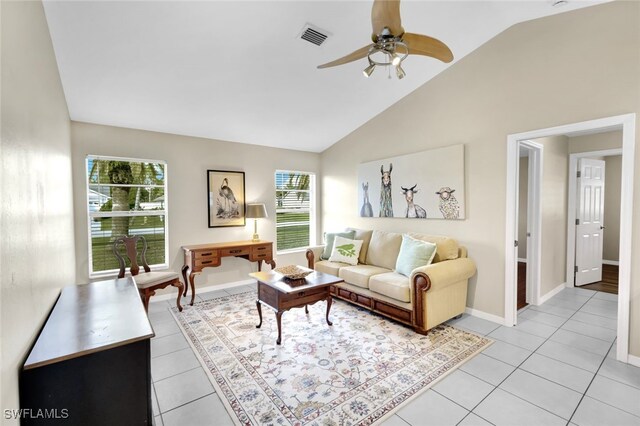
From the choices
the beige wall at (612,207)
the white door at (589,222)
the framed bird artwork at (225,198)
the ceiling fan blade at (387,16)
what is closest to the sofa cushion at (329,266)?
the framed bird artwork at (225,198)

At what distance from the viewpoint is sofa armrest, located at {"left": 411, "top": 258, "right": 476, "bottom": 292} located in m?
2.88

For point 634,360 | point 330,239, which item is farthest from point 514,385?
point 330,239

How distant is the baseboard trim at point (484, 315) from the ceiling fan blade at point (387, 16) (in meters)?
3.11

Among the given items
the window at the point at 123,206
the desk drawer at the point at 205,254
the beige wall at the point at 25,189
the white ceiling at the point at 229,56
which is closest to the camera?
the beige wall at the point at 25,189

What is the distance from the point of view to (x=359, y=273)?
11.9 ft

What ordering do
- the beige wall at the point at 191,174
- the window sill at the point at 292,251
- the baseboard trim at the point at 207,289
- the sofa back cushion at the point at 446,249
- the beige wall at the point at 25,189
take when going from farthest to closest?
the window sill at the point at 292,251
the baseboard trim at the point at 207,289
the beige wall at the point at 191,174
the sofa back cushion at the point at 446,249
the beige wall at the point at 25,189

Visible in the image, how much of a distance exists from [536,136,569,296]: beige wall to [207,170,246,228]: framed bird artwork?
4279 mm

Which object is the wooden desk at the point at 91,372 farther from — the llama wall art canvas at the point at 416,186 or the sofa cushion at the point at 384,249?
the llama wall art canvas at the point at 416,186

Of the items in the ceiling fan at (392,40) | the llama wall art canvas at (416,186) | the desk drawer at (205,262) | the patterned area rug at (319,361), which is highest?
the ceiling fan at (392,40)

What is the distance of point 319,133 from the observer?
4926mm

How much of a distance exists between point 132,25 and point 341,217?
3.93 meters

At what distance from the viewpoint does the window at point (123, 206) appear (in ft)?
12.1

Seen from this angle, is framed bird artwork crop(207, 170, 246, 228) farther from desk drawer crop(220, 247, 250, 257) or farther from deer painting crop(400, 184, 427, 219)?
deer painting crop(400, 184, 427, 219)

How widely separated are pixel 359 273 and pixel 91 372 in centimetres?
278
